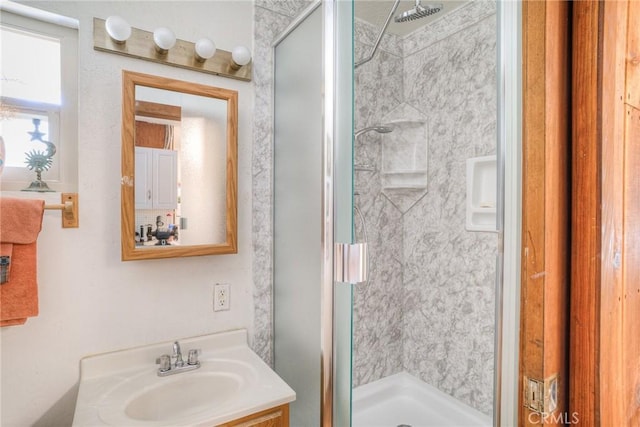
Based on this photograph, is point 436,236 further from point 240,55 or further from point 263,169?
point 240,55

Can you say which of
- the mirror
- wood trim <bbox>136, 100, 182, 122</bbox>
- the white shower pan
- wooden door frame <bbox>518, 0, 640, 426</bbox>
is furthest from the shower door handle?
the white shower pan

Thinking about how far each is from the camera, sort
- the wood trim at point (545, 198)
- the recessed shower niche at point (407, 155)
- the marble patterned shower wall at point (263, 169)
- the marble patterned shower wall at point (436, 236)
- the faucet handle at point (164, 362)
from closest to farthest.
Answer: the wood trim at point (545, 198) < the faucet handle at point (164, 362) < the marble patterned shower wall at point (263, 169) < the marble patterned shower wall at point (436, 236) < the recessed shower niche at point (407, 155)

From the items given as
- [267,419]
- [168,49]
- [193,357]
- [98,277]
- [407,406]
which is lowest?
[407,406]

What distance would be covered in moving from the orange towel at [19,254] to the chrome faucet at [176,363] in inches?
16.5

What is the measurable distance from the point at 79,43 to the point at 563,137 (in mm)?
1418

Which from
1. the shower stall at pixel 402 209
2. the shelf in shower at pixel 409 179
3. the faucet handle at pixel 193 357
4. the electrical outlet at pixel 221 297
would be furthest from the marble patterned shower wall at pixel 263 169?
the shelf in shower at pixel 409 179

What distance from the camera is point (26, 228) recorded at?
954 millimetres

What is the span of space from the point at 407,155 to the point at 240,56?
38.9 inches

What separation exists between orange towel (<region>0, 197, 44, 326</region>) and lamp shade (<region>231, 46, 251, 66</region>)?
83cm

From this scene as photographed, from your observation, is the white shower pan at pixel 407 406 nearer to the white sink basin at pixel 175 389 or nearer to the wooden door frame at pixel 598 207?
the white sink basin at pixel 175 389

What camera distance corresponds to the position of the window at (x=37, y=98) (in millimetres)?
1055

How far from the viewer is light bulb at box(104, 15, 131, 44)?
3.53 feet

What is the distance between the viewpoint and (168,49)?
121 cm

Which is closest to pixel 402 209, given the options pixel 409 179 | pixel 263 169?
pixel 409 179
